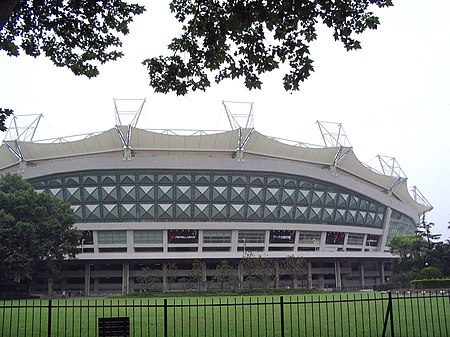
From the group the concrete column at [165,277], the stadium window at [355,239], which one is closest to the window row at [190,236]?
the concrete column at [165,277]

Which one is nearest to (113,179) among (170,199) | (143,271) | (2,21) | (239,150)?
(170,199)

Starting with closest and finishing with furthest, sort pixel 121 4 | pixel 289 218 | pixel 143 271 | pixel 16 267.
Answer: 1. pixel 121 4
2. pixel 16 267
3. pixel 143 271
4. pixel 289 218

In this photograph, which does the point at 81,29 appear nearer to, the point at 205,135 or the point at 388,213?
the point at 205,135

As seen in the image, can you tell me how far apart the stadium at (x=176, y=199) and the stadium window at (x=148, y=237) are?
12 cm

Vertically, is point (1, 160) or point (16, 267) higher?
point (1, 160)

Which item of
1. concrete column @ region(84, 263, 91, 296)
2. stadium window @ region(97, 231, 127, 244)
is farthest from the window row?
concrete column @ region(84, 263, 91, 296)

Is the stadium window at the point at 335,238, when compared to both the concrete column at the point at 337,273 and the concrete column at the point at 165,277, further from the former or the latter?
the concrete column at the point at 165,277

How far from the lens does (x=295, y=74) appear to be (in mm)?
12305

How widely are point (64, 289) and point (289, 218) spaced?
30.4 m

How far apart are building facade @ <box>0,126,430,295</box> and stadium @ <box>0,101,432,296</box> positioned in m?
0.12

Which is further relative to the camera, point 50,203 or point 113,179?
point 113,179

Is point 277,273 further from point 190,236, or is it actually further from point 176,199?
point 176,199

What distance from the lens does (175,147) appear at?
60938 millimetres

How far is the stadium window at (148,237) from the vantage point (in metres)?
60.4
